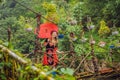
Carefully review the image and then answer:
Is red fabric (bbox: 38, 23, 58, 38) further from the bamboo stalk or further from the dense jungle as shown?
the bamboo stalk

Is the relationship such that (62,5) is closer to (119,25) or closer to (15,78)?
(119,25)

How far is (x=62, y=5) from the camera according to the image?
13.3 metres

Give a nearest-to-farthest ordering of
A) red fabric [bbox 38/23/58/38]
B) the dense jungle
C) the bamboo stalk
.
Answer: the bamboo stalk, the dense jungle, red fabric [bbox 38/23/58/38]

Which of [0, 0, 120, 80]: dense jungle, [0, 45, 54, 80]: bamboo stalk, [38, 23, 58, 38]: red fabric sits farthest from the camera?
[38, 23, 58, 38]: red fabric

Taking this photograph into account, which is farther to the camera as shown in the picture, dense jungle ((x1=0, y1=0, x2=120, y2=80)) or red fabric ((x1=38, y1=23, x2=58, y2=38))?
red fabric ((x1=38, y1=23, x2=58, y2=38))

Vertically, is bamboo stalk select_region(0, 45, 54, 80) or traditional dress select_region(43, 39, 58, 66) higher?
bamboo stalk select_region(0, 45, 54, 80)

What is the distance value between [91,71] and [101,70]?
205mm

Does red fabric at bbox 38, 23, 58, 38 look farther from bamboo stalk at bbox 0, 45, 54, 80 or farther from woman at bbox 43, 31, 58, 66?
bamboo stalk at bbox 0, 45, 54, 80

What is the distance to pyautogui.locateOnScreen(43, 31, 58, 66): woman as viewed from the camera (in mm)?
5438

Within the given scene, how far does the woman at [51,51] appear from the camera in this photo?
214 inches

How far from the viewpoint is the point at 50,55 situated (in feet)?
17.7

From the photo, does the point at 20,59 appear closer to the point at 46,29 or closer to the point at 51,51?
the point at 46,29

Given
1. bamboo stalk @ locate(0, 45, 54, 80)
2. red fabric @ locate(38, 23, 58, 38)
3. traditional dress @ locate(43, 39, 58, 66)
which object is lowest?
traditional dress @ locate(43, 39, 58, 66)

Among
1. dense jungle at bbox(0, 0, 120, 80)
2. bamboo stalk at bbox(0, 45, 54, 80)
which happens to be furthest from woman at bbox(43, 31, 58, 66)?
bamboo stalk at bbox(0, 45, 54, 80)
